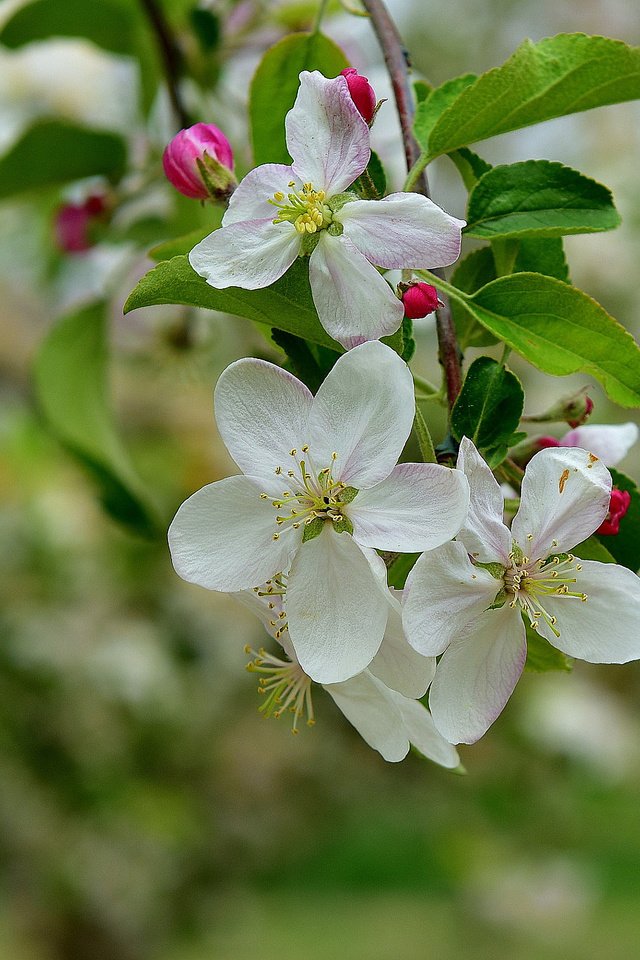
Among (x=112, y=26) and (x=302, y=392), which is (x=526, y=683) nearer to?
(x=112, y=26)

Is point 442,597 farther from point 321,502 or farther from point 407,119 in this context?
point 407,119

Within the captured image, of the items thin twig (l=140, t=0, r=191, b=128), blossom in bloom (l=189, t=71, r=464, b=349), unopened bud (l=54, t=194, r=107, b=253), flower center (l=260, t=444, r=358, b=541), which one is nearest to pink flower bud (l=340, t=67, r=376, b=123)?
blossom in bloom (l=189, t=71, r=464, b=349)

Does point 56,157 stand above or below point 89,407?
above

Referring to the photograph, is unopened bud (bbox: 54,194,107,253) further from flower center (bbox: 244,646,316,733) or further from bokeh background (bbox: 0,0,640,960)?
flower center (bbox: 244,646,316,733)

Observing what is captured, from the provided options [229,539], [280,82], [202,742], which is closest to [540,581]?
[229,539]

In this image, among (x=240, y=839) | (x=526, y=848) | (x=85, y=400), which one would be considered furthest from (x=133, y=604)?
(x=85, y=400)

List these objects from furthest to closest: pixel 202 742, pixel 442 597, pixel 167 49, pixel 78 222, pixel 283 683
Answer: pixel 202 742 → pixel 78 222 → pixel 167 49 → pixel 283 683 → pixel 442 597
